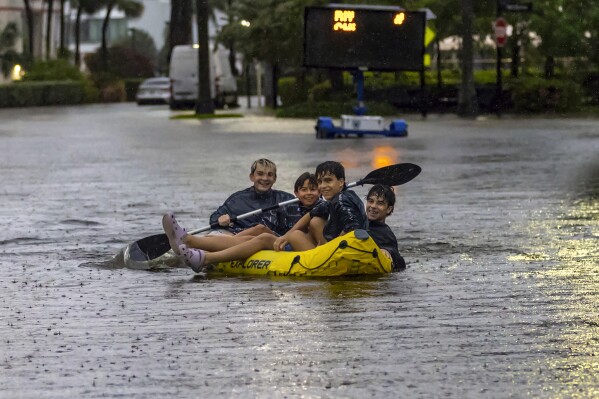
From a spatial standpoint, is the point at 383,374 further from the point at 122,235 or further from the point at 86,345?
the point at 122,235

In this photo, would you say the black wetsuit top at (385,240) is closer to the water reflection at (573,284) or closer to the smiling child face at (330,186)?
the smiling child face at (330,186)

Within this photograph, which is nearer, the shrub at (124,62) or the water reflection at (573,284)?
the water reflection at (573,284)

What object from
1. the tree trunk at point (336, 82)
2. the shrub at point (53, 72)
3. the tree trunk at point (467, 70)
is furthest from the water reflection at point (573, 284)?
the shrub at point (53, 72)

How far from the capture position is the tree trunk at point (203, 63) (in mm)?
48062

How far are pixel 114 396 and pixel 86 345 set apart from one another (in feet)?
4.71

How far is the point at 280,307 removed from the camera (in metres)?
10.1

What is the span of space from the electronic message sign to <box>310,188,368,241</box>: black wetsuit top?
24130mm

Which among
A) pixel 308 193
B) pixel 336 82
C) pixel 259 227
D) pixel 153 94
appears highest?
pixel 308 193

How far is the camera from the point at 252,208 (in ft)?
41.9

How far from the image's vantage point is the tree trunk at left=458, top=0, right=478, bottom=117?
4497cm

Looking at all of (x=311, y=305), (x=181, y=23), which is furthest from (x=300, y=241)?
(x=181, y=23)

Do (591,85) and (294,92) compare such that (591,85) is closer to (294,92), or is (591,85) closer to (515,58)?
(515,58)

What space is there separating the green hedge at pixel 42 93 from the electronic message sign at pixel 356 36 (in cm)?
3244

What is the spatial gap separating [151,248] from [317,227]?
4.52 ft
